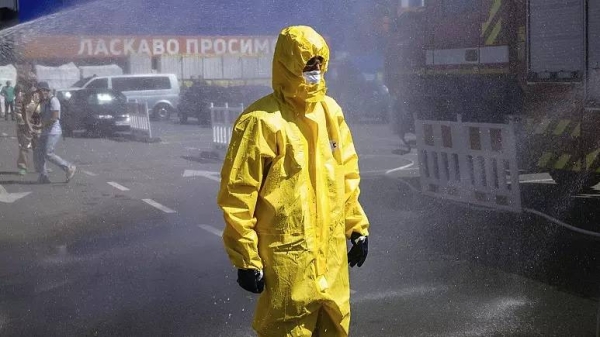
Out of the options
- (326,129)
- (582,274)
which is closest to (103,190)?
(582,274)

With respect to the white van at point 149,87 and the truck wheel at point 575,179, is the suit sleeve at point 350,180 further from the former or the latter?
the white van at point 149,87

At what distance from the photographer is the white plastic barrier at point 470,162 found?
28.7 ft

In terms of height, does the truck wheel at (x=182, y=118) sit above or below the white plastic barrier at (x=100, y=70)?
below

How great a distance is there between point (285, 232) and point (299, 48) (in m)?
0.70

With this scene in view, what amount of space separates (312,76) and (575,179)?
6979 millimetres

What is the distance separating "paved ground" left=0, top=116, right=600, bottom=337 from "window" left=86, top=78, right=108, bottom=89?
6.95 m

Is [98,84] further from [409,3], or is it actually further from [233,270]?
[233,270]

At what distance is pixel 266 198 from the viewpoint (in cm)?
329

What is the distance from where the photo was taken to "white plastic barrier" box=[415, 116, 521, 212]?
876 centimetres

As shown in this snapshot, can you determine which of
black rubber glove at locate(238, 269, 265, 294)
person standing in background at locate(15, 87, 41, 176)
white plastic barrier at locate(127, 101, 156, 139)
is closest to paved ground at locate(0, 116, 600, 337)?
person standing in background at locate(15, 87, 41, 176)

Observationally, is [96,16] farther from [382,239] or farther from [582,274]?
[582,274]

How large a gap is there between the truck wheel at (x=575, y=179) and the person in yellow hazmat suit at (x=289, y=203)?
5.86 m

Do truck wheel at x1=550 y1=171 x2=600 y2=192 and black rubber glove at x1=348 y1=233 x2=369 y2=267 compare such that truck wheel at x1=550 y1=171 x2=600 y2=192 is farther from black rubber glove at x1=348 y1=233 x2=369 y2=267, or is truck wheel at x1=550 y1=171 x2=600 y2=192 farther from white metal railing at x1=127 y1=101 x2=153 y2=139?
white metal railing at x1=127 y1=101 x2=153 y2=139

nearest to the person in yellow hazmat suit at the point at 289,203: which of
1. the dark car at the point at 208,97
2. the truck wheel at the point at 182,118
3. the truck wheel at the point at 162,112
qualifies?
the dark car at the point at 208,97
